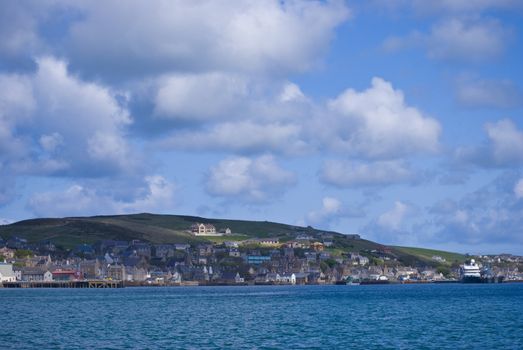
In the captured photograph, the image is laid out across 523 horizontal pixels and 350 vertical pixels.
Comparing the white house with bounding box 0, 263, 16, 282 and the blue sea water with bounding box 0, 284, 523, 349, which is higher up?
the white house with bounding box 0, 263, 16, 282

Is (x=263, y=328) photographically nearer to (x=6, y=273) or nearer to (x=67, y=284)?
(x=67, y=284)

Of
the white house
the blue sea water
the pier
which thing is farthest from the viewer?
the white house

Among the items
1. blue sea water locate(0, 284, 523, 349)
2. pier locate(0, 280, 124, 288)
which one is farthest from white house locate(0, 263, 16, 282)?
blue sea water locate(0, 284, 523, 349)

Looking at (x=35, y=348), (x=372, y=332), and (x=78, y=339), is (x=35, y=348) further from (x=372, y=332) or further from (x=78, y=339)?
(x=372, y=332)

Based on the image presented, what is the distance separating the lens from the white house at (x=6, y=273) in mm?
194525

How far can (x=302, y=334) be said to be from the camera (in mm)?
56938

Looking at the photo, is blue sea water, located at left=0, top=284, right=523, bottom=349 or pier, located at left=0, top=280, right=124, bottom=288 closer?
blue sea water, located at left=0, top=284, right=523, bottom=349

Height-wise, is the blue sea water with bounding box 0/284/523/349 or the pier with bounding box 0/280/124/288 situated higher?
the pier with bounding box 0/280/124/288

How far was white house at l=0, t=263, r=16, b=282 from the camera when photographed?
7658 inches

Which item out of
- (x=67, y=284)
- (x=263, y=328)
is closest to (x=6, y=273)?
(x=67, y=284)

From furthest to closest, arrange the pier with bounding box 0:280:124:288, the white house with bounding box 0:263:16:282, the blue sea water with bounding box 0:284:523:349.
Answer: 1. the white house with bounding box 0:263:16:282
2. the pier with bounding box 0:280:124:288
3. the blue sea water with bounding box 0:284:523:349

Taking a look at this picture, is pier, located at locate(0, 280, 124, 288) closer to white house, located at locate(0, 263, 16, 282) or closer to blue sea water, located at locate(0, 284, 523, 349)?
white house, located at locate(0, 263, 16, 282)

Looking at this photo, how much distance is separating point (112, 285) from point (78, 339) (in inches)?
5717

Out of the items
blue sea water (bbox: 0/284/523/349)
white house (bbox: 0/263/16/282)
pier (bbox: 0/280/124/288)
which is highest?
white house (bbox: 0/263/16/282)
